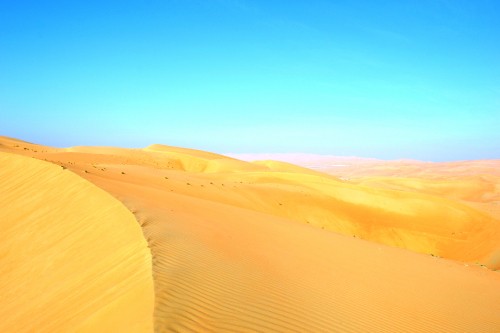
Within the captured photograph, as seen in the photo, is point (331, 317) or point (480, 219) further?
point (480, 219)

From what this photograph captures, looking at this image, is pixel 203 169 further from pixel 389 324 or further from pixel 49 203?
pixel 389 324

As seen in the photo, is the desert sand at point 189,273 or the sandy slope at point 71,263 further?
the desert sand at point 189,273

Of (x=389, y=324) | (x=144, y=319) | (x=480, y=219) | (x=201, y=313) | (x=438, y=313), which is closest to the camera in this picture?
(x=144, y=319)

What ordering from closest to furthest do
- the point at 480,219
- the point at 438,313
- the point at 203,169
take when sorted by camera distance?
the point at 438,313, the point at 480,219, the point at 203,169

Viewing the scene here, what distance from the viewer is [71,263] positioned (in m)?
6.50

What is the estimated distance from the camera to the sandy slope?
424cm

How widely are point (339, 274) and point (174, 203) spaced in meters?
6.02

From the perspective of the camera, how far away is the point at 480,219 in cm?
2189

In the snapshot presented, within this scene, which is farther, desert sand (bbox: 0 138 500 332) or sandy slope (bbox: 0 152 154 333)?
desert sand (bbox: 0 138 500 332)

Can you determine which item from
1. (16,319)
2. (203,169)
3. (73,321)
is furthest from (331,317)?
(203,169)

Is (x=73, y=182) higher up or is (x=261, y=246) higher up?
(x=73, y=182)

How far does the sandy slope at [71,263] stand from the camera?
4.24m

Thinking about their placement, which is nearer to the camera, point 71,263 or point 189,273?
point 189,273

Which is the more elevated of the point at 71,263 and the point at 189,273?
the point at 189,273
